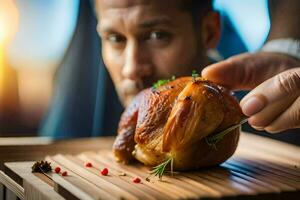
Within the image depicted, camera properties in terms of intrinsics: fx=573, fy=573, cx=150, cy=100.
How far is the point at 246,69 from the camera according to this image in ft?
4.84

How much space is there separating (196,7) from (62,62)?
455 millimetres

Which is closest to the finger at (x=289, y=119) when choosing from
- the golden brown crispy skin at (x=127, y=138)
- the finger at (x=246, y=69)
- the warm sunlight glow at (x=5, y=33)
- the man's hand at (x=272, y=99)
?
the man's hand at (x=272, y=99)

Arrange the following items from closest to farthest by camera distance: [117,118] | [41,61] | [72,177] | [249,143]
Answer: [72,177] → [249,143] → [41,61] → [117,118]

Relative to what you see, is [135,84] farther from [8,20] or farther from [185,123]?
[185,123]

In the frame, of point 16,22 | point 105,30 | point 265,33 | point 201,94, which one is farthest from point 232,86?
point 16,22

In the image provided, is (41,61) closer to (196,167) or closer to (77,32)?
(77,32)

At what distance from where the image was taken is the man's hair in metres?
1.79

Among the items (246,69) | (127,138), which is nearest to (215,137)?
(127,138)

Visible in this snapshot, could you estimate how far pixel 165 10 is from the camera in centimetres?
178

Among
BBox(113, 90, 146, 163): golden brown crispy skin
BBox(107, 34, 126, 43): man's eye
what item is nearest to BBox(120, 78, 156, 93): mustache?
BBox(107, 34, 126, 43): man's eye

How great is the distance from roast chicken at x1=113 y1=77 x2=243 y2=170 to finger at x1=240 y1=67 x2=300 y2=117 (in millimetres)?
65

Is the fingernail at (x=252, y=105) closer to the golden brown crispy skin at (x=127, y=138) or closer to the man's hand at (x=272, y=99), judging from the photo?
the man's hand at (x=272, y=99)

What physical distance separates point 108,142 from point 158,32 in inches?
14.9

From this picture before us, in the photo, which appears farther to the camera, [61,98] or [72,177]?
[61,98]
